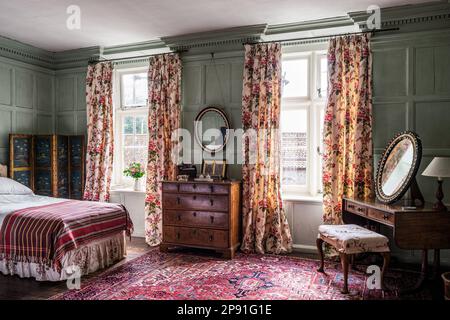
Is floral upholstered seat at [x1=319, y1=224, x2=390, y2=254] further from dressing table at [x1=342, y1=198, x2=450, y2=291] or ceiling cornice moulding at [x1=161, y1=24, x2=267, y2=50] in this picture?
ceiling cornice moulding at [x1=161, y1=24, x2=267, y2=50]

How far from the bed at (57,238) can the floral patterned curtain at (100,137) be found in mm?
1317

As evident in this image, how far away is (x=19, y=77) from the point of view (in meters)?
5.68

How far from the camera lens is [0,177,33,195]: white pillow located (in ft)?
15.8

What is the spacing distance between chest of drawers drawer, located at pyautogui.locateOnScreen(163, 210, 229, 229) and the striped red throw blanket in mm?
930

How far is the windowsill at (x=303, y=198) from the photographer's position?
15.4ft

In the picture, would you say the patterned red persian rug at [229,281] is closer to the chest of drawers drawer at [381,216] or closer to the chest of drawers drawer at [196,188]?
the chest of drawers drawer at [381,216]

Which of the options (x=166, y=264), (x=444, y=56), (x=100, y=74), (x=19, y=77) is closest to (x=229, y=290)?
(x=166, y=264)

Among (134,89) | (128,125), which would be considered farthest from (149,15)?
(128,125)

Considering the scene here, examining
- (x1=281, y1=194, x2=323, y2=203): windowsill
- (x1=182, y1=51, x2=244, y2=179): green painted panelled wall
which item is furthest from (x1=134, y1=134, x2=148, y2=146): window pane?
(x1=281, y1=194, x2=323, y2=203): windowsill

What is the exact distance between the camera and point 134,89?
5.88 m

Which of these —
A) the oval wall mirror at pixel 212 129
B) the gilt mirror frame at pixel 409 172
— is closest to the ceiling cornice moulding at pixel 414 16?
the gilt mirror frame at pixel 409 172

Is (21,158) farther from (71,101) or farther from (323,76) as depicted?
(323,76)
